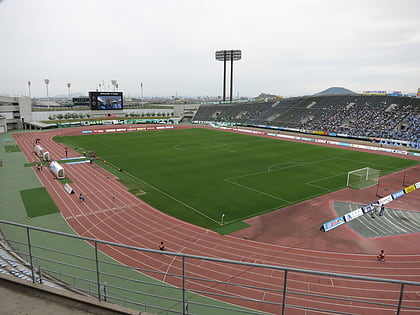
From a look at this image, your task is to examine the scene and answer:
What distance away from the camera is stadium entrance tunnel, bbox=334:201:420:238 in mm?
20453

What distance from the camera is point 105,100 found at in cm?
9088

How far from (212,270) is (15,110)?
80.9 metres

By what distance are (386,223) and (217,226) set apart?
41.3ft

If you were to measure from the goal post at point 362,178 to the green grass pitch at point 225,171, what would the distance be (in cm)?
102

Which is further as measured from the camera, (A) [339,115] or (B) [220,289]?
(A) [339,115]

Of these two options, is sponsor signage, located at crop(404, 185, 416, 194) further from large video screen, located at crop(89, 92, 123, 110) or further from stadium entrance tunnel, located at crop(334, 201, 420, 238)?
large video screen, located at crop(89, 92, 123, 110)

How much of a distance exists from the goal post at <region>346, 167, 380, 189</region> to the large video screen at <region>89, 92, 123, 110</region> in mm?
76292

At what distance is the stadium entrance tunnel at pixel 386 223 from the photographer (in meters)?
20.5

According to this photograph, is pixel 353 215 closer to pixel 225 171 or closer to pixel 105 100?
pixel 225 171

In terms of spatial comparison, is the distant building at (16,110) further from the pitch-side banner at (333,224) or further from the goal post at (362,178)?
the pitch-side banner at (333,224)

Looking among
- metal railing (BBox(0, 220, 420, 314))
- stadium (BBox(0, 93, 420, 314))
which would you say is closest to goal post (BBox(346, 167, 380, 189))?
stadium (BBox(0, 93, 420, 314))

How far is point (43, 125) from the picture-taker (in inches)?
2985

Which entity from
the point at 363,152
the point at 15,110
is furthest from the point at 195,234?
the point at 15,110

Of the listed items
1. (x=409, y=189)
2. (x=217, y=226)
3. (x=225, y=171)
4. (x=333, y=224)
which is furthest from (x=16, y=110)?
(x=409, y=189)
